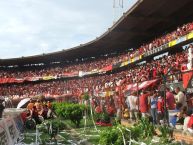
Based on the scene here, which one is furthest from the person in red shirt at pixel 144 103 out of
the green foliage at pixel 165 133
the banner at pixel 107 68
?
the banner at pixel 107 68

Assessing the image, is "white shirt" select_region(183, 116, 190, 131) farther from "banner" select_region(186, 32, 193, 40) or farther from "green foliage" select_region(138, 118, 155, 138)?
"banner" select_region(186, 32, 193, 40)

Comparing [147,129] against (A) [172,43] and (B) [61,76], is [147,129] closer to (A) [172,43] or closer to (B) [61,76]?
(A) [172,43]

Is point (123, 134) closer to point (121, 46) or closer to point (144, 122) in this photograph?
point (144, 122)

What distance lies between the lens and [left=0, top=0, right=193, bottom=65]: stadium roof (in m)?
33.7

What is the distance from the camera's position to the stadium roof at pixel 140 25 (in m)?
33.7

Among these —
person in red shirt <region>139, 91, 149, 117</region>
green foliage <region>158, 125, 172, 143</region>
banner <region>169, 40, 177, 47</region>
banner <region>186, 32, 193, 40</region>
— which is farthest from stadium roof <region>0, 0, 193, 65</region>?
green foliage <region>158, 125, 172, 143</region>

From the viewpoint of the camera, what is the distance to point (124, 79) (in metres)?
33.3

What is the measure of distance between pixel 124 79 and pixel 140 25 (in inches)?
375

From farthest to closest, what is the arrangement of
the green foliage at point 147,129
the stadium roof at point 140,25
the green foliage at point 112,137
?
the stadium roof at point 140,25 → the green foliage at point 147,129 → the green foliage at point 112,137

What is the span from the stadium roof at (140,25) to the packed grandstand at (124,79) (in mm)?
944

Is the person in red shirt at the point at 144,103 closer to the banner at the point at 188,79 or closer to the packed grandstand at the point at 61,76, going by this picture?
the banner at the point at 188,79

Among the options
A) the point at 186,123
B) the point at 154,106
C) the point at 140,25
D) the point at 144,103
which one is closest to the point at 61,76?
the point at 140,25

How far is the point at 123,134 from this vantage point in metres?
8.04

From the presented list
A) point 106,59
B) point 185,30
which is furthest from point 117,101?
point 106,59
